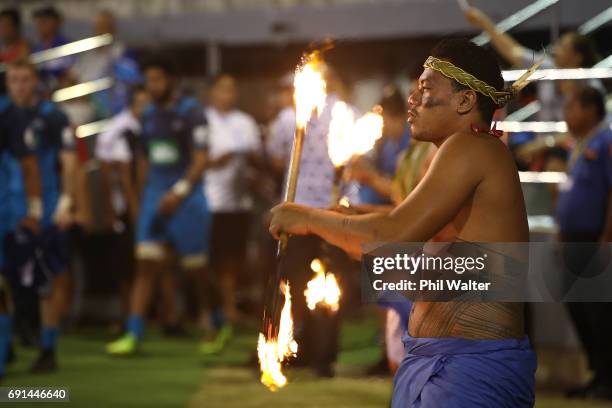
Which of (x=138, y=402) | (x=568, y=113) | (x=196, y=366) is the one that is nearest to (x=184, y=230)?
(x=196, y=366)

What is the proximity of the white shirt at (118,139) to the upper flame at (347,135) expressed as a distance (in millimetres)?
5912

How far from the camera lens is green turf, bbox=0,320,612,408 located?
709 cm

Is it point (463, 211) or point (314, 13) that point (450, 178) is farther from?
point (314, 13)

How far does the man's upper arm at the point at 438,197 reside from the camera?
3305 millimetres

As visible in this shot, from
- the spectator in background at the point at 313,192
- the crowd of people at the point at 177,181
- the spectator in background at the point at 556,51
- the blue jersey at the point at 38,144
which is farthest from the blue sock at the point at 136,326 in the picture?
the spectator in background at the point at 556,51

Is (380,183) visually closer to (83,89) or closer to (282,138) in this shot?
(282,138)

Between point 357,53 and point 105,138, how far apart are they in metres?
3.87

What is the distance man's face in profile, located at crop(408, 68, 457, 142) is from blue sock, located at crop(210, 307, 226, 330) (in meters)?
6.20

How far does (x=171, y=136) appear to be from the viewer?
31.7 ft

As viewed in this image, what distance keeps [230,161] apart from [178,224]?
1.17 metres

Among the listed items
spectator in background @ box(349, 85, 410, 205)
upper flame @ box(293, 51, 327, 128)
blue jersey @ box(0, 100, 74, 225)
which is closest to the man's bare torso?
upper flame @ box(293, 51, 327, 128)

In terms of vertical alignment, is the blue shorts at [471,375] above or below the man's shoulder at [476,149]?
below

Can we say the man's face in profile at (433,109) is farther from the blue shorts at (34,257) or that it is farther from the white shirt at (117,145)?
the white shirt at (117,145)

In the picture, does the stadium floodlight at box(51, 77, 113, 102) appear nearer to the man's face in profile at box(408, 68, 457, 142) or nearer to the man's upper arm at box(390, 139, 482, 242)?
the man's face in profile at box(408, 68, 457, 142)
